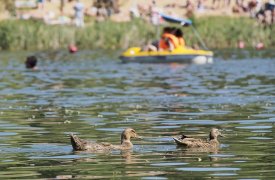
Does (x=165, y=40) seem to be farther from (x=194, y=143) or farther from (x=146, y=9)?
(x=194, y=143)

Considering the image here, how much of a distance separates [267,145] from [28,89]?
1887cm

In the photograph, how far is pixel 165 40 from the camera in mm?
56281

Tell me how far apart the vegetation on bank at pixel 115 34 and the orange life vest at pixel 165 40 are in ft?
32.2

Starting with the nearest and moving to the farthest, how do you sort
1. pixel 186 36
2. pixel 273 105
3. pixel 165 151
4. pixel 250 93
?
pixel 165 151, pixel 273 105, pixel 250 93, pixel 186 36

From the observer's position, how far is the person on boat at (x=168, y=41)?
55875mm

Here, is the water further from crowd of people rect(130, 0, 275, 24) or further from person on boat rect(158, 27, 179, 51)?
crowd of people rect(130, 0, 275, 24)

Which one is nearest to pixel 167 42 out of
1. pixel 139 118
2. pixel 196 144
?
pixel 139 118

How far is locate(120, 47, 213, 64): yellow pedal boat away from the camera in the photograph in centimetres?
5575

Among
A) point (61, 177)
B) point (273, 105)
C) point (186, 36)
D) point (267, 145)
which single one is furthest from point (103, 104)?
point (186, 36)

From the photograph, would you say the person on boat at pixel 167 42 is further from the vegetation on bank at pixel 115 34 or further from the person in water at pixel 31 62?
the vegetation on bank at pixel 115 34

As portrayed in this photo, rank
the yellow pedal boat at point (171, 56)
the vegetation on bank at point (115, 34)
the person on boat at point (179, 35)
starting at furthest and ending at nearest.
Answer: the vegetation on bank at point (115, 34) < the person on boat at point (179, 35) < the yellow pedal boat at point (171, 56)

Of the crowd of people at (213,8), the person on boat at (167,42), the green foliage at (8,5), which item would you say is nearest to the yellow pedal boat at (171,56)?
the person on boat at (167,42)

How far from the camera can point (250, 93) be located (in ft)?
115

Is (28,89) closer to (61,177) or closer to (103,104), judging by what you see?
(103,104)
